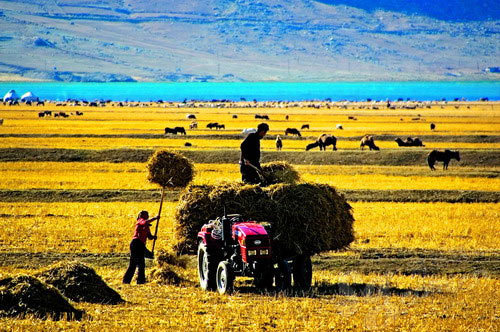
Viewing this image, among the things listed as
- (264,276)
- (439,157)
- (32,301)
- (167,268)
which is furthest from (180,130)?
(32,301)

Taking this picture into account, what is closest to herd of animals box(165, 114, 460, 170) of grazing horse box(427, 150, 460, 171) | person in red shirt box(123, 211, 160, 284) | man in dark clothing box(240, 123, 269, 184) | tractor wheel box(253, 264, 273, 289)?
grazing horse box(427, 150, 460, 171)

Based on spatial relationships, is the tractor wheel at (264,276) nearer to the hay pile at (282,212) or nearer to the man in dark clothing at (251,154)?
the hay pile at (282,212)

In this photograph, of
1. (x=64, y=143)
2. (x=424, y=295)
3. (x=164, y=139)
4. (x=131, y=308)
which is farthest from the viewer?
(x=164, y=139)

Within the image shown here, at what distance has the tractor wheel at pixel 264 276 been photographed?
15.4 metres

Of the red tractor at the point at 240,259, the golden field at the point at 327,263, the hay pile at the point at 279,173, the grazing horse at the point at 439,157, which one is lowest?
the golden field at the point at 327,263

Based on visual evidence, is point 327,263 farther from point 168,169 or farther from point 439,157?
point 439,157

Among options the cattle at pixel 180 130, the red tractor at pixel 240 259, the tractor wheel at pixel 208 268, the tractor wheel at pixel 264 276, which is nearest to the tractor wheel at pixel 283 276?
the red tractor at pixel 240 259

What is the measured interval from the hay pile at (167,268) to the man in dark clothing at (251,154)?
2325 mm

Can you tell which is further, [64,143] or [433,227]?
[64,143]

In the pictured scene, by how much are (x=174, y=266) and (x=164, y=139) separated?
4718 cm

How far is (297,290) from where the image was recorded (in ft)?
53.1

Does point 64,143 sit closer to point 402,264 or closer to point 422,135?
point 422,135

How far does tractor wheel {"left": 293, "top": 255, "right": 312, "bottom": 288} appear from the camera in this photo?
53.7ft

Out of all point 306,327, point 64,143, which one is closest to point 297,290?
point 306,327
